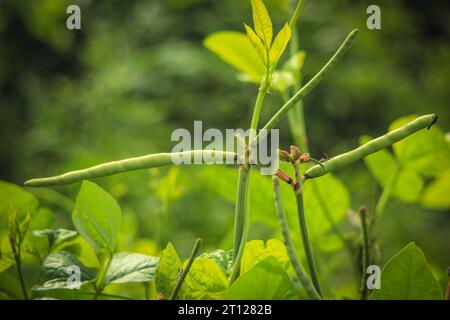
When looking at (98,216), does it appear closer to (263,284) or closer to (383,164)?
(263,284)

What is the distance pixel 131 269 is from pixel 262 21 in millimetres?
180

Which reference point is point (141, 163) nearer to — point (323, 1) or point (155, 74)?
point (155, 74)

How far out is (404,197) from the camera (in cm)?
53

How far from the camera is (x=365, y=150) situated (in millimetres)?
288

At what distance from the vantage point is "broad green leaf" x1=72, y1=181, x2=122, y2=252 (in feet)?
1.12

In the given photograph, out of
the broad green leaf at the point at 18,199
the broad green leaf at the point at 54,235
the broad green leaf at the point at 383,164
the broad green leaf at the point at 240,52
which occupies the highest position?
the broad green leaf at the point at 240,52

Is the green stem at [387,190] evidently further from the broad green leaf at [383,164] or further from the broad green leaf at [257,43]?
the broad green leaf at [257,43]

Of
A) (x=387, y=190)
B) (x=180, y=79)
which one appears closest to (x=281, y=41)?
(x=387, y=190)

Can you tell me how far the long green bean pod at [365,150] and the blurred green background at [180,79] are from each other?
1081 millimetres

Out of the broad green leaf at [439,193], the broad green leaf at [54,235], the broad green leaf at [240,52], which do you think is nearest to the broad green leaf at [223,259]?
the broad green leaf at [54,235]

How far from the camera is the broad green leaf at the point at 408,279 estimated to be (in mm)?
295

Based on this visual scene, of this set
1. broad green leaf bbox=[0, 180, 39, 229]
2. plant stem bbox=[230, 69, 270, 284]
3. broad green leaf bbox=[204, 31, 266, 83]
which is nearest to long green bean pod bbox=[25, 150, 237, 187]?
plant stem bbox=[230, 69, 270, 284]
